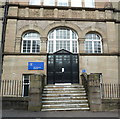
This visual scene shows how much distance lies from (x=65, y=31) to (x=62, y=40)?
105cm

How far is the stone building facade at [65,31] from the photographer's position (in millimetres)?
12062

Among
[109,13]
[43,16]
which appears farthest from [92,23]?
[43,16]

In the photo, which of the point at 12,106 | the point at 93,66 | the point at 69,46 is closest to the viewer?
the point at 12,106

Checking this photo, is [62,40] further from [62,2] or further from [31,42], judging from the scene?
[62,2]

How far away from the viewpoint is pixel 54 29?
43.6 ft

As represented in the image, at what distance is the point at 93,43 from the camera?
522 inches

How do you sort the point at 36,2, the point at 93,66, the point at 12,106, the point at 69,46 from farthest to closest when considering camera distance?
1. the point at 36,2
2. the point at 69,46
3. the point at 93,66
4. the point at 12,106

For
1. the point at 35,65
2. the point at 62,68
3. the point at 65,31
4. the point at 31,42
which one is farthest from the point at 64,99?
the point at 65,31

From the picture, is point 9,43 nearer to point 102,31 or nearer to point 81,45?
point 81,45

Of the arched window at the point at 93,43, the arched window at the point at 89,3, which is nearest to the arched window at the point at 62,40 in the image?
the arched window at the point at 93,43

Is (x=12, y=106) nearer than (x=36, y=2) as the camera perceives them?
Yes

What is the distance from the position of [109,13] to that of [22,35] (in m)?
9.32

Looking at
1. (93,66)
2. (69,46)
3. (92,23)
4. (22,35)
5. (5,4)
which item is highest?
(5,4)

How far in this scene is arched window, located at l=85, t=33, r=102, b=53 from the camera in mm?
13109
